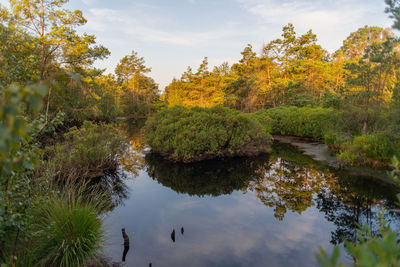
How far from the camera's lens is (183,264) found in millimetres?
4855

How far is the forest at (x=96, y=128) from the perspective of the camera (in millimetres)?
2011

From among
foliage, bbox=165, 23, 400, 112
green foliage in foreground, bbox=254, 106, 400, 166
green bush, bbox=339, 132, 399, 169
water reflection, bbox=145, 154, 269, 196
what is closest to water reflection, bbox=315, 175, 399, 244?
green bush, bbox=339, 132, 399, 169

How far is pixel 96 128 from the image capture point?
1052cm

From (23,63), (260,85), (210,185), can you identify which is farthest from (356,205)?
(260,85)

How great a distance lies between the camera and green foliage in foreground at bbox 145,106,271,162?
12.6 m

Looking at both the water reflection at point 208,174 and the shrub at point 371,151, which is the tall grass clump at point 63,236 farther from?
the shrub at point 371,151

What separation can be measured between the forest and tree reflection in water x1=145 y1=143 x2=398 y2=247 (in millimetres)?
1411

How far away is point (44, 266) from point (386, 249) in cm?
425

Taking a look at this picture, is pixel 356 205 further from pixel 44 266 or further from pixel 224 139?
pixel 44 266

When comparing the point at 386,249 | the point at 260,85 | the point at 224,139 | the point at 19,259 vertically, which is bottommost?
the point at 19,259

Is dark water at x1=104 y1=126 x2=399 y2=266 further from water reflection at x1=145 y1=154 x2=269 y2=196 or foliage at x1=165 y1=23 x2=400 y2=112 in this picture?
foliage at x1=165 y1=23 x2=400 y2=112

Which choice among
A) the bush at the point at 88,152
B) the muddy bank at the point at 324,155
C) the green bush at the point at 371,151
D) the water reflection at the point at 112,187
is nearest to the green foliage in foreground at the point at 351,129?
the green bush at the point at 371,151

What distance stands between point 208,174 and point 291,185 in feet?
11.9

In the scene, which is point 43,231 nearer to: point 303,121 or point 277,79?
point 303,121
